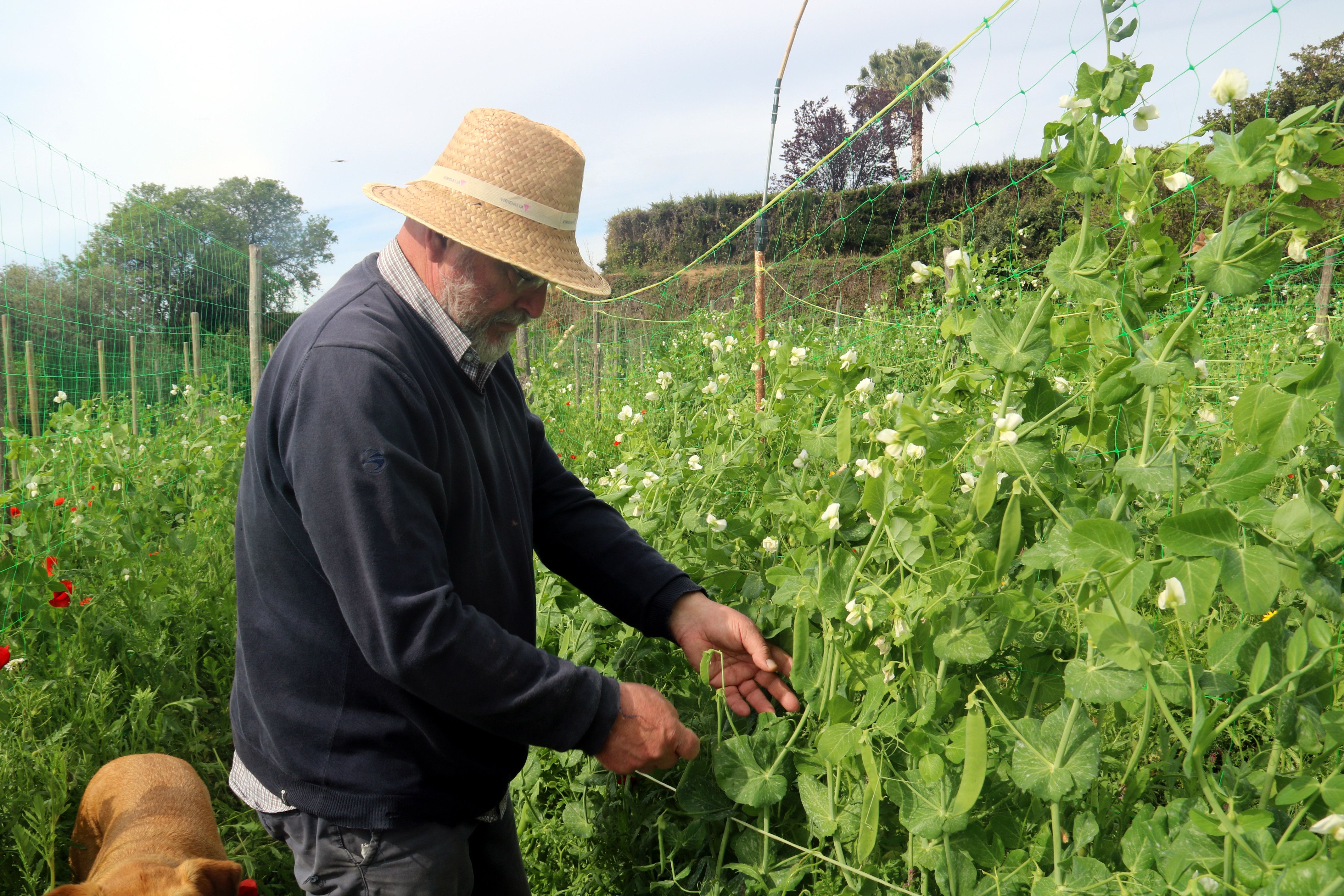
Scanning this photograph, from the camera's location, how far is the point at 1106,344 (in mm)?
1230

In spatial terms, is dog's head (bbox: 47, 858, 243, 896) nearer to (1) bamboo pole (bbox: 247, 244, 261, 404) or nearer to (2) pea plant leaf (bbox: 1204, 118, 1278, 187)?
(2) pea plant leaf (bbox: 1204, 118, 1278, 187)

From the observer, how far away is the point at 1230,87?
1.06 metres

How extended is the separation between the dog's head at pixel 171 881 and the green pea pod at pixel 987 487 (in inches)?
70.3

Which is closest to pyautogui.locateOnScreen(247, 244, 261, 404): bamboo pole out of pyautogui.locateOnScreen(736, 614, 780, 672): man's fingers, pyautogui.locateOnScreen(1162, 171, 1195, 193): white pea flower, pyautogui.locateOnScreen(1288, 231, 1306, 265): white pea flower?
pyautogui.locateOnScreen(736, 614, 780, 672): man's fingers

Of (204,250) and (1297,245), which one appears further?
(204,250)

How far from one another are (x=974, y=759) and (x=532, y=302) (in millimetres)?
1070

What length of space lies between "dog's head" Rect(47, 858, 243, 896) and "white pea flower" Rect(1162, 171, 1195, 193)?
7.24 feet

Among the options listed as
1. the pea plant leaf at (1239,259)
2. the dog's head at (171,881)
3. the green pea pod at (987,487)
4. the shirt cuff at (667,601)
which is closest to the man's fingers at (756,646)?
the shirt cuff at (667,601)

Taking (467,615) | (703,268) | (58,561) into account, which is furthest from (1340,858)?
(703,268)

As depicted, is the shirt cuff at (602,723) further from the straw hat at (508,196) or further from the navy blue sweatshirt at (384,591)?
the straw hat at (508,196)

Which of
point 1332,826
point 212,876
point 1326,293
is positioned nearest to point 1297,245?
point 1332,826

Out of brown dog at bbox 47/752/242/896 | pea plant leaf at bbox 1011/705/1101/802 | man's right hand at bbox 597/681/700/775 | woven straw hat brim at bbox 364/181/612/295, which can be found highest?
woven straw hat brim at bbox 364/181/612/295

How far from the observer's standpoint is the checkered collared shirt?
1521 millimetres

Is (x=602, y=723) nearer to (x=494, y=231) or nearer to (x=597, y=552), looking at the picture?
(x=597, y=552)
